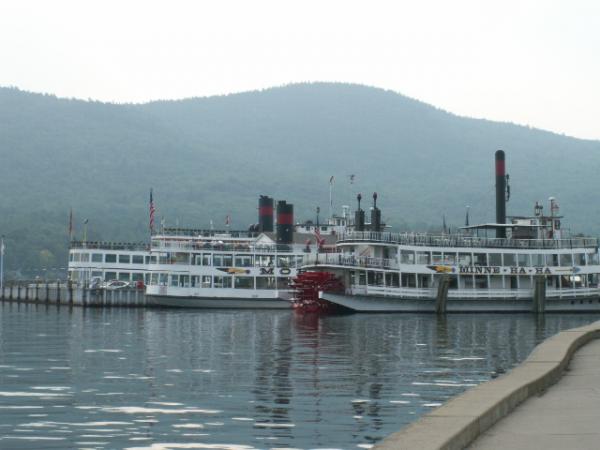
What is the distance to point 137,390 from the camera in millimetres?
23266

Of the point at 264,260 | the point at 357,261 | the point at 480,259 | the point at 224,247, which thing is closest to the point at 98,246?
the point at 224,247

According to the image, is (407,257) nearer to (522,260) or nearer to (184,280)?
(522,260)

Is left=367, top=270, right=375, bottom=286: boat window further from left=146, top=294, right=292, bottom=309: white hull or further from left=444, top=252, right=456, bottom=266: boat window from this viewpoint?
left=146, top=294, right=292, bottom=309: white hull

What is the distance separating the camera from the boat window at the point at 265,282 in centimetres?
7969

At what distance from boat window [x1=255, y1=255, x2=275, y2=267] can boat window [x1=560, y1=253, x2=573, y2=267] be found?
21.5 meters

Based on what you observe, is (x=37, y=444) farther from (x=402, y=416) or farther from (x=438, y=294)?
(x=438, y=294)

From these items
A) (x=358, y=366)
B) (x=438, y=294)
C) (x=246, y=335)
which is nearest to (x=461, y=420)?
(x=358, y=366)

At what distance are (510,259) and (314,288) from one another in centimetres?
1393

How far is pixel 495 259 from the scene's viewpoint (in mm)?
72000

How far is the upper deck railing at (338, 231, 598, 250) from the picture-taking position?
7012 centimetres

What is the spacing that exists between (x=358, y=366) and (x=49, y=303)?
68274 mm

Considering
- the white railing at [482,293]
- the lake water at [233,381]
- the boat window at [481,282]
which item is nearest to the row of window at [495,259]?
the boat window at [481,282]

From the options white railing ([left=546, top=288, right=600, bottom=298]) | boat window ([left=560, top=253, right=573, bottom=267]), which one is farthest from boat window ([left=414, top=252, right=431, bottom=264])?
boat window ([left=560, top=253, right=573, bottom=267])

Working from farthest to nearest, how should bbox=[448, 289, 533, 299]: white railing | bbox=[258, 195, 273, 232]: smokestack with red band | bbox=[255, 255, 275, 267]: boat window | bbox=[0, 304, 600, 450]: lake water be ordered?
bbox=[258, 195, 273, 232]: smokestack with red band
bbox=[255, 255, 275, 267]: boat window
bbox=[448, 289, 533, 299]: white railing
bbox=[0, 304, 600, 450]: lake water
